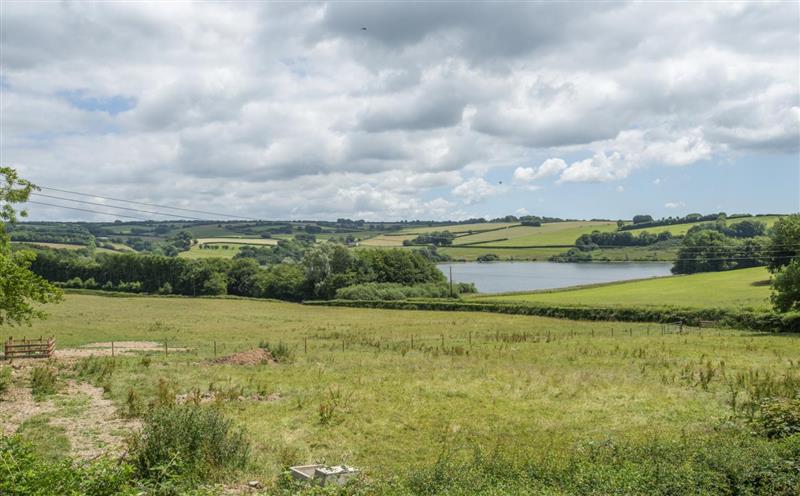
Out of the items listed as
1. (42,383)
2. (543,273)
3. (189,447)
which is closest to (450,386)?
(189,447)

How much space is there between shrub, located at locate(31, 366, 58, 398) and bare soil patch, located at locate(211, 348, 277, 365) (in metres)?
7.92

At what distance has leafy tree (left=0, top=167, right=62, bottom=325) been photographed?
64.8ft

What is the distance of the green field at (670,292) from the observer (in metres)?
66.7

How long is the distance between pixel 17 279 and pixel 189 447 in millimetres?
12306

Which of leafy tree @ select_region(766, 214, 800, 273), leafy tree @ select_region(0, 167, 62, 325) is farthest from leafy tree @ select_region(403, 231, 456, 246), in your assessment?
leafy tree @ select_region(0, 167, 62, 325)

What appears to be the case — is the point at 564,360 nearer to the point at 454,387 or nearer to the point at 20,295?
the point at 454,387

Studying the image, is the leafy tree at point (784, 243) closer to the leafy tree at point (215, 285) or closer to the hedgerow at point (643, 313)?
the hedgerow at point (643, 313)

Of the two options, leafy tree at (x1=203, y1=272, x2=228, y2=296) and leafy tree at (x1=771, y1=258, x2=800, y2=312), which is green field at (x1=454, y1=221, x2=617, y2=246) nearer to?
leafy tree at (x1=203, y1=272, x2=228, y2=296)

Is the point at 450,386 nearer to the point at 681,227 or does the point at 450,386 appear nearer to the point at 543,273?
the point at 543,273

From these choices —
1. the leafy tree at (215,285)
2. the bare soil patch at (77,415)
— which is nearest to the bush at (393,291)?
the leafy tree at (215,285)

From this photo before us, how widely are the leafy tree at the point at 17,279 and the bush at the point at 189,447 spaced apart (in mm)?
11022

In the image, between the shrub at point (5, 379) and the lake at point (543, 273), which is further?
the lake at point (543, 273)

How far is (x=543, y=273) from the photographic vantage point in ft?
428

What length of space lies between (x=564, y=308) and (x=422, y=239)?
11062 cm
